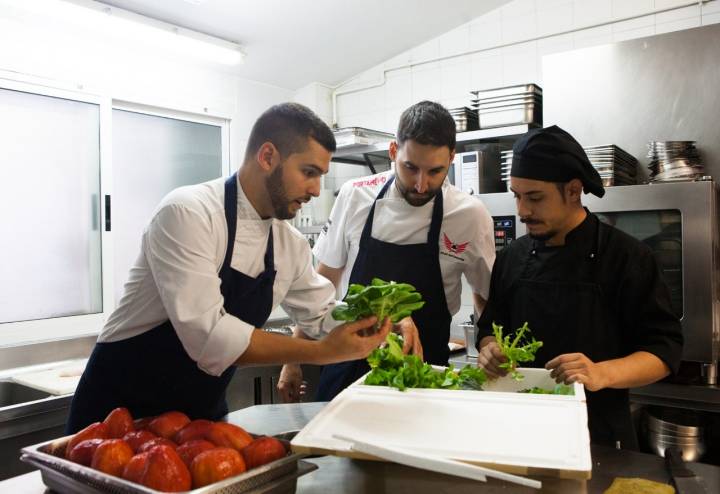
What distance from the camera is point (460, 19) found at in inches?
168

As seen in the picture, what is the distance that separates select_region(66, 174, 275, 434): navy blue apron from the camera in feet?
5.69

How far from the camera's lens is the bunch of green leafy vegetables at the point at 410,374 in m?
1.58

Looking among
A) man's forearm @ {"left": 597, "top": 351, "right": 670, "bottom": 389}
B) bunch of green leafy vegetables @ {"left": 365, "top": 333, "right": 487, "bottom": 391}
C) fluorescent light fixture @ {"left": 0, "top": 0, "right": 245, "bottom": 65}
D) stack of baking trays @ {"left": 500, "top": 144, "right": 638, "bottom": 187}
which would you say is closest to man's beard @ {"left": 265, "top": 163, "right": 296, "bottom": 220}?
bunch of green leafy vegetables @ {"left": 365, "top": 333, "right": 487, "bottom": 391}

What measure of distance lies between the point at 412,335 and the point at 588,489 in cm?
76

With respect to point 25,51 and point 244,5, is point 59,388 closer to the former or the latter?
point 25,51

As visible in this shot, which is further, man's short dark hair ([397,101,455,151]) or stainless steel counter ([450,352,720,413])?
stainless steel counter ([450,352,720,413])

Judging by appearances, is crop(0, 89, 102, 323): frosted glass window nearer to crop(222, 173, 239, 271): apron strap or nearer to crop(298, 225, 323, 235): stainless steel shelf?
crop(298, 225, 323, 235): stainless steel shelf

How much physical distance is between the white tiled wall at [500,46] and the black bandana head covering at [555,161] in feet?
→ 6.94

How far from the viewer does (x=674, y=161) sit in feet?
9.23

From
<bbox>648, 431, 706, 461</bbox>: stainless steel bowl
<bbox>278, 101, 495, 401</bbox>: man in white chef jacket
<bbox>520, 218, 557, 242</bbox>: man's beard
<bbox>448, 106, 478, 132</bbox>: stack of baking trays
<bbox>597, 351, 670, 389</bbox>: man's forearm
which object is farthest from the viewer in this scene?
<bbox>448, 106, 478, 132</bbox>: stack of baking trays

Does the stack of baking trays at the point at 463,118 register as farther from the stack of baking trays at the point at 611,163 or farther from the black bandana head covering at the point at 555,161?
the black bandana head covering at the point at 555,161

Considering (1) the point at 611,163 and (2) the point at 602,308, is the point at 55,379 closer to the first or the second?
(2) the point at 602,308

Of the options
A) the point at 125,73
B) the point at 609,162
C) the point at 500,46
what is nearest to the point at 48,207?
the point at 125,73

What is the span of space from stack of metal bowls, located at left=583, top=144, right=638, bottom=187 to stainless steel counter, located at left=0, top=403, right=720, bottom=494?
1.62 m
